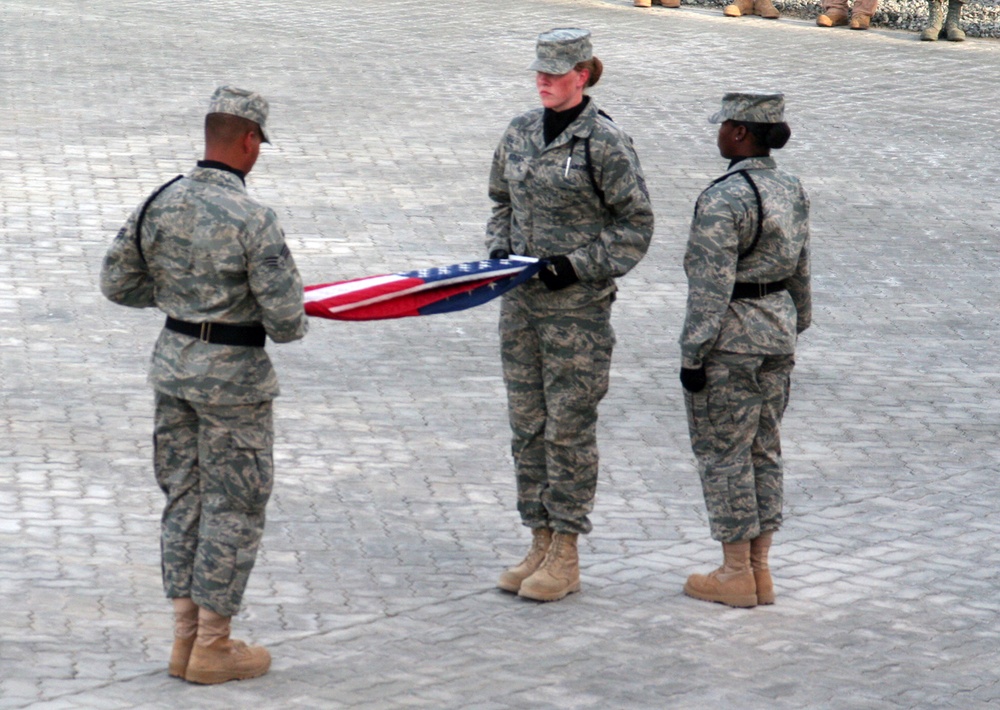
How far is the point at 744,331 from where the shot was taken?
6242 mm

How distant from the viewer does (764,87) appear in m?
19.1

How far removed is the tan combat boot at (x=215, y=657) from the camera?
18.0 feet

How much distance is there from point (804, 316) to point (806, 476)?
1.76 m

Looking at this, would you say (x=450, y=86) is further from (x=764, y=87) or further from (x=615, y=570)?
(x=615, y=570)

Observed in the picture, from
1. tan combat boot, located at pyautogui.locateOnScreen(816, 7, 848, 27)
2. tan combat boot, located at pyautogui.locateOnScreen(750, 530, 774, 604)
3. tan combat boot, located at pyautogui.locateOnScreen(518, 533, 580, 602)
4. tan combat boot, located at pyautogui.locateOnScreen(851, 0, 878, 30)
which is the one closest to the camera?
tan combat boot, located at pyautogui.locateOnScreen(518, 533, 580, 602)

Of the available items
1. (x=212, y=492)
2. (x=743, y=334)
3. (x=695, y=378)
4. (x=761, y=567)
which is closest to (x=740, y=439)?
(x=695, y=378)

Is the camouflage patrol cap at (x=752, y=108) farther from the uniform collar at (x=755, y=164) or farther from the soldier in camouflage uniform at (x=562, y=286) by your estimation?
the soldier in camouflage uniform at (x=562, y=286)

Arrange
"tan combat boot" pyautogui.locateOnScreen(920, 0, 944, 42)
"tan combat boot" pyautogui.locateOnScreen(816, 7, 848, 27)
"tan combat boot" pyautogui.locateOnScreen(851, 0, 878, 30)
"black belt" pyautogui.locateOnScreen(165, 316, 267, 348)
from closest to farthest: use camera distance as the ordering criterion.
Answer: "black belt" pyautogui.locateOnScreen(165, 316, 267, 348)
"tan combat boot" pyautogui.locateOnScreen(920, 0, 944, 42)
"tan combat boot" pyautogui.locateOnScreen(851, 0, 878, 30)
"tan combat boot" pyautogui.locateOnScreen(816, 7, 848, 27)

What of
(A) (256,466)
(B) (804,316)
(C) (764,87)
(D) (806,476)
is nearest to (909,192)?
(C) (764,87)

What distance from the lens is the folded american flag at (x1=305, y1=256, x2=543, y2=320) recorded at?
243 inches

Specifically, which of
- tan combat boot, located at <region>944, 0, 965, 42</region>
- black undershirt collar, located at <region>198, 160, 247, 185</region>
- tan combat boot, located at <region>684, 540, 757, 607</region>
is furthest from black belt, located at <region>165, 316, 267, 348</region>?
tan combat boot, located at <region>944, 0, 965, 42</region>

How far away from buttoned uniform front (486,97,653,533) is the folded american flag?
12cm

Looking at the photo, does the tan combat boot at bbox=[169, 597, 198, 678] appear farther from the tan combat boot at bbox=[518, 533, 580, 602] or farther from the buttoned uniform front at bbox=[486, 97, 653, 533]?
the buttoned uniform front at bbox=[486, 97, 653, 533]

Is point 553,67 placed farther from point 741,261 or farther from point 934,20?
point 934,20
